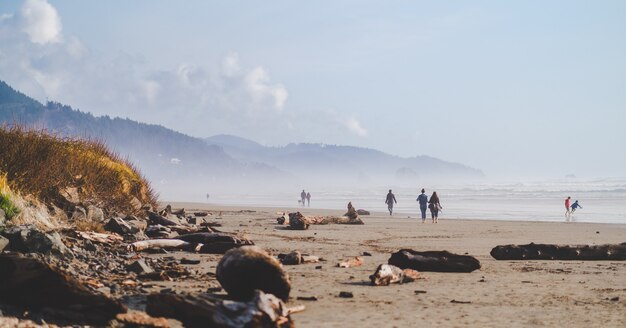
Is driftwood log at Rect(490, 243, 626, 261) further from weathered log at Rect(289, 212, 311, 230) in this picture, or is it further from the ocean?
the ocean

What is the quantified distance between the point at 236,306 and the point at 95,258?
5655mm

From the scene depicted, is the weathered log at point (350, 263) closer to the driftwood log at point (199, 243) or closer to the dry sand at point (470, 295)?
the dry sand at point (470, 295)

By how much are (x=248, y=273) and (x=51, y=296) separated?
2.21 metres

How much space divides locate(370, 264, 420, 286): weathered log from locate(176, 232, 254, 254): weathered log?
192 inches

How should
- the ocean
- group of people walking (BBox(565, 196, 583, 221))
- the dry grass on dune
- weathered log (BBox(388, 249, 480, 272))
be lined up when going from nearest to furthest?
weathered log (BBox(388, 249, 480, 272)) < the dry grass on dune < group of people walking (BBox(565, 196, 583, 221)) < the ocean

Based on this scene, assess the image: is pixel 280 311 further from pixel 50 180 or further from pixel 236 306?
pixel 50 180

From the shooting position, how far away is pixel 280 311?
6117mm

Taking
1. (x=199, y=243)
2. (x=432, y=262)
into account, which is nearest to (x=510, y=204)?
(x=199, y=243)

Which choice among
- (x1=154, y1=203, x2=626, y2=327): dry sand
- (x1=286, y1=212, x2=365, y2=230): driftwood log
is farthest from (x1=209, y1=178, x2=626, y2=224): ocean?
(x1=154, y1=203, x2=626, y2=327): dry sand

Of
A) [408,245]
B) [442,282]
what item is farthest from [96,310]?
[408,245]

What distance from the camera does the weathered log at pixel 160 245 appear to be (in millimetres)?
12852

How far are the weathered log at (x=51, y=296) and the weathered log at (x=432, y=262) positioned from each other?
600 cm

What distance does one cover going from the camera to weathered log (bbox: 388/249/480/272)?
1101 cm

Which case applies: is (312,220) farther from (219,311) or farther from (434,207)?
(219,311)
